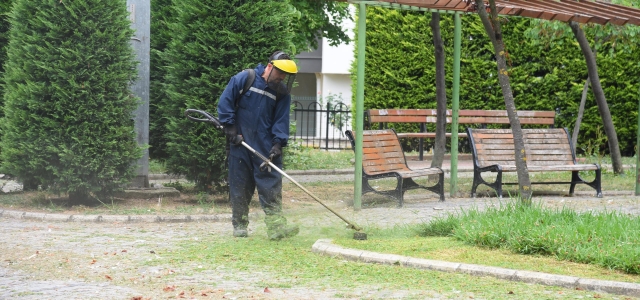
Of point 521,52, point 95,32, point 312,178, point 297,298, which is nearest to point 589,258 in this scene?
point 297,298

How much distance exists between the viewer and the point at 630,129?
19531 mm

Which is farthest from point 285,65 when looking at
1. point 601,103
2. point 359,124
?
point 601,103

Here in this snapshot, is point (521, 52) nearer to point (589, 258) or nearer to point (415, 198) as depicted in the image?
point (415, 198)

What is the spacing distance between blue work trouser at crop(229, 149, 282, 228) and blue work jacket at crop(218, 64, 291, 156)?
123mm

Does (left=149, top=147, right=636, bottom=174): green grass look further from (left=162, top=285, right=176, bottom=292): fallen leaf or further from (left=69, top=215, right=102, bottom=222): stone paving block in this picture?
(left=162, top=285, right=176, bottom=292): fallen leaf

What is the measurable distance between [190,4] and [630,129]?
471 inches

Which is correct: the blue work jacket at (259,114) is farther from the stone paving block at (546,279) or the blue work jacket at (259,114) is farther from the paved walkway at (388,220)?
the stone paving block at (546,279)

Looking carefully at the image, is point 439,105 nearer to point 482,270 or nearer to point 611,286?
point 482,270

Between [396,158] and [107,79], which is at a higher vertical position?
[107,79]

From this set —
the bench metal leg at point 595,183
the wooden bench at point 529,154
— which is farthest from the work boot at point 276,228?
the bench metal leg at point 595,183

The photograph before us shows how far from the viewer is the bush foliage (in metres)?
10.3

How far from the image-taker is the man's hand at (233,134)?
8336 mm

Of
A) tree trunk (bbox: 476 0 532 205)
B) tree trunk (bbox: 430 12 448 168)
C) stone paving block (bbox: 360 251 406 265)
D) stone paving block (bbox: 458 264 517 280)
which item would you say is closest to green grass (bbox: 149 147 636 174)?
tree trunk (bbox: 430 12 448 168)

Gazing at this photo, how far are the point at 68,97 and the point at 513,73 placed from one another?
11.6 metres
